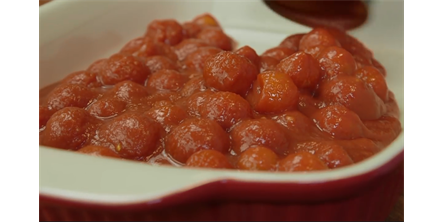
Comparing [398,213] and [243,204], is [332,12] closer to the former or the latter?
[398,213]

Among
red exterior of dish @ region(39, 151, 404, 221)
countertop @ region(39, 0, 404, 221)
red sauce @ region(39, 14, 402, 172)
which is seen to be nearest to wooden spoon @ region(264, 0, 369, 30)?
red sauce @ region(39, 14, 402, 172)

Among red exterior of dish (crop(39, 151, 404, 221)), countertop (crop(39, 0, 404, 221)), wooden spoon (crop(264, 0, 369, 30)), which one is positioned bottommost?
countertop (crop(39, 0, 404, 221))

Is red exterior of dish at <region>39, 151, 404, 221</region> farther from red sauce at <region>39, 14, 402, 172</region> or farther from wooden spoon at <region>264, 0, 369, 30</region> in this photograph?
wooden spoon at <region>264, 0, 369, 30</region>

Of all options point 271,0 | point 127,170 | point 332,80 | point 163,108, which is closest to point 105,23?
point 271,0

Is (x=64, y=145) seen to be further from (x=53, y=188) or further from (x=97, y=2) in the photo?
(x=97, y=2)

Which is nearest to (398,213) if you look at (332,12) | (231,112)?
(231,112)

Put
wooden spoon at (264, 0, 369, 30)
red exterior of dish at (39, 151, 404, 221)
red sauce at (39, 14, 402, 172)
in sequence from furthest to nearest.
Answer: wooden spoon at (264, 0, 369, 30)
red sauce at (39, 14, 402, 172)
red exterior of dish at (39, 151, 404, 221)
